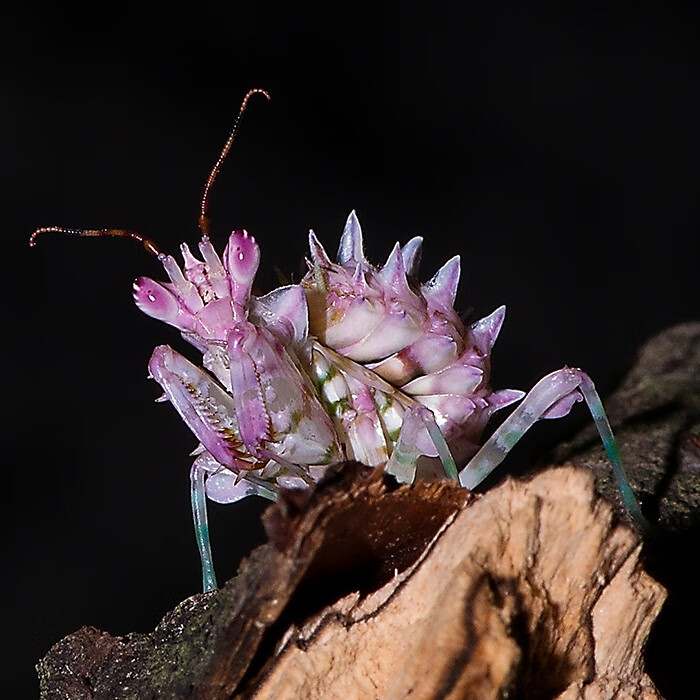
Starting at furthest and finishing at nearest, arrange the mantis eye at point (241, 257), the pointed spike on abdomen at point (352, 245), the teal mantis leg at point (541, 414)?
the pointed spike on abdomen at point (352, 245)
the teal mantis leg at point (541, 414)
the mantis eye at point (241, 257)

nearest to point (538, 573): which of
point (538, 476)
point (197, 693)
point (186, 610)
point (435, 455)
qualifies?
point (538, 476)

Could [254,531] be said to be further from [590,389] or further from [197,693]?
[197,693]

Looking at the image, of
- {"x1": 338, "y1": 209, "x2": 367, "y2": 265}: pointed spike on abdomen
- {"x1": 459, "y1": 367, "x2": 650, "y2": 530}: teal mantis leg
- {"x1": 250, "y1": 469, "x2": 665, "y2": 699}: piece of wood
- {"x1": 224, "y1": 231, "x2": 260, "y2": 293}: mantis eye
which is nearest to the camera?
{"x1": 250, "y1": 469, "x2": 665, "y2": 699}: piece of wood

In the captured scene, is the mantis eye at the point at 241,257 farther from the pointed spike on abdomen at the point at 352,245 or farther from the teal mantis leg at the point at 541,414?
the teal mantis leg at the point at 541,414

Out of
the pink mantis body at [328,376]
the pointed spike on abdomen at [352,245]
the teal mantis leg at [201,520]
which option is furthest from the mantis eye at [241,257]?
the teal mantis leg at [201,520]

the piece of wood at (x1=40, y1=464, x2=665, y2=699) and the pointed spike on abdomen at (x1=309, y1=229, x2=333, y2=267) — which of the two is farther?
the pointed spike on abdomen at (x1=309, y1=229, x2=333, y2=267)

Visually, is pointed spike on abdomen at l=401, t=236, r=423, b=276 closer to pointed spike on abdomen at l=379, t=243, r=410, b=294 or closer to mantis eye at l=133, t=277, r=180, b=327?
pointed spike on abdomen at l=379, t=243, r=410, b=294

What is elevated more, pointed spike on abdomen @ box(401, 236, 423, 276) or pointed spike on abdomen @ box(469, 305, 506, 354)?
pointed spike on abdomen @ box(401, 236, 423, 276)

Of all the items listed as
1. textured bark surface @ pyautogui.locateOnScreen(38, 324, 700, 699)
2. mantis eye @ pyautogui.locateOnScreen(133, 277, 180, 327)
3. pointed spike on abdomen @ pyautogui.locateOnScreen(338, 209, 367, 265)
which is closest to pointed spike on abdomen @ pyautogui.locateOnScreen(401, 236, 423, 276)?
pointed spike on abdomen @ pyautogui.locateOnScreen(338, 209, 367, 265)

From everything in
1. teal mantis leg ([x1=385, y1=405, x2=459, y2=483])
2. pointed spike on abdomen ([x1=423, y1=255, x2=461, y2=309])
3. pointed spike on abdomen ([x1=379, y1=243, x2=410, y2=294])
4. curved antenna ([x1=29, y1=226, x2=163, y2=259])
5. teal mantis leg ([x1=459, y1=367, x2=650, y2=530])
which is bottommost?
teal mantis leg ([x1=459, y1=367, x2=650, y2=530])
